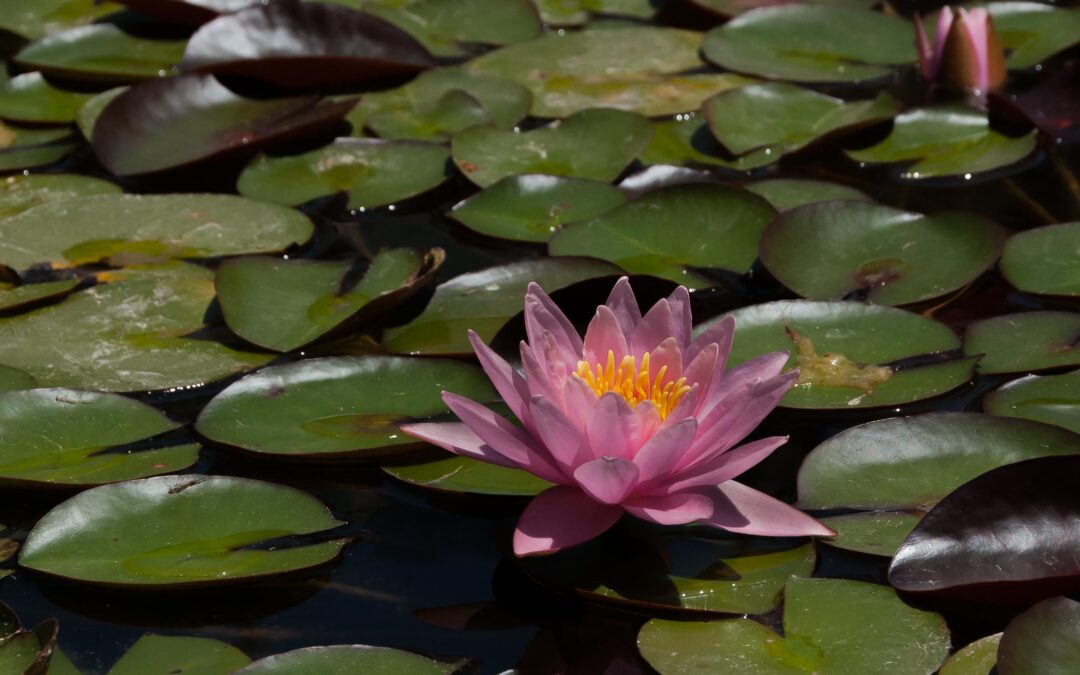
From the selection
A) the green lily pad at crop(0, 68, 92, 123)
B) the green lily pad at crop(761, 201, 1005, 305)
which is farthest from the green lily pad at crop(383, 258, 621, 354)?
the green lily pad at crop(0, 68, 92, 123)

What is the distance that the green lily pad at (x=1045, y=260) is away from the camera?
Result: 237cm

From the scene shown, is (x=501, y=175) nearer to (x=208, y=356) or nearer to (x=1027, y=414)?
(x=208, y=356)

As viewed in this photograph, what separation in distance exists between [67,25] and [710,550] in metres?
2.95

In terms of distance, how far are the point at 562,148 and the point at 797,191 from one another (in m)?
0.62

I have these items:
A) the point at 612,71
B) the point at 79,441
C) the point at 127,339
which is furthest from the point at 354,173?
the point at 79,441

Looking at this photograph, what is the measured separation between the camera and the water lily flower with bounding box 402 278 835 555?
5.10 ft

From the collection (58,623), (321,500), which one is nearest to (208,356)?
(321,500)

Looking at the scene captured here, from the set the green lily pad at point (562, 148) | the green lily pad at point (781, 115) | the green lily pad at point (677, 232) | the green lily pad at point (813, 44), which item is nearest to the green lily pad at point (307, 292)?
the green lily pad at point (677, 232)

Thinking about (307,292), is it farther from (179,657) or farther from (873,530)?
(873,530)

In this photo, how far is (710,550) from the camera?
1712 mm

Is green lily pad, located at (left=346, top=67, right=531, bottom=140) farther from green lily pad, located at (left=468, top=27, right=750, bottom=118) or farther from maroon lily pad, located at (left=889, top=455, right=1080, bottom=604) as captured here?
maroon lily pad, located at (left=889, top=455, right=1080, bottom=604)

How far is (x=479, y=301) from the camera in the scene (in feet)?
7.75

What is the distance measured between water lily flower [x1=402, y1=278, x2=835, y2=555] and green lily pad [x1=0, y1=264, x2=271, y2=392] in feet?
2.19

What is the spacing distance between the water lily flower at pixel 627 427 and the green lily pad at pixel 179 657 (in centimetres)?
39
